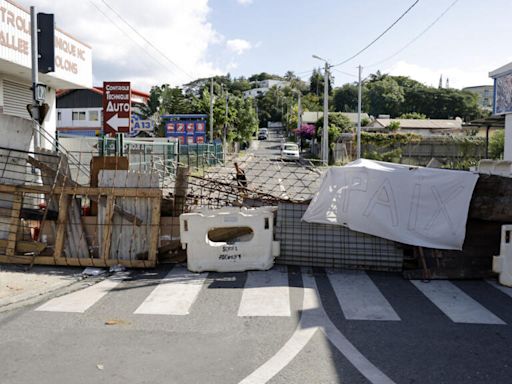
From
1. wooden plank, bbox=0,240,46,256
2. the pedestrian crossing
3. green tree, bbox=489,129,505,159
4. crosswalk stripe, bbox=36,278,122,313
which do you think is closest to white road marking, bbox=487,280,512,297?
the pedestrian crossing

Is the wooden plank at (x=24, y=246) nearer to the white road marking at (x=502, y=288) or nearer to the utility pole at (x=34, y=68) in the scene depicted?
the utility pole at (x=34, y=68)

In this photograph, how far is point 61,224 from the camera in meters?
8.73

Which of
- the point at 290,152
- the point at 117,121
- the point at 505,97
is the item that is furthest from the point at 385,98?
the point at 117,121

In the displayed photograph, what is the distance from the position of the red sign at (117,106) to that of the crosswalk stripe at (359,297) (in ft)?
19.9

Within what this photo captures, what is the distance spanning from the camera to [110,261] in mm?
8617

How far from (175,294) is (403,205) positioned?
13.1 feet

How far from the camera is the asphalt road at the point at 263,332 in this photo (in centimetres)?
470

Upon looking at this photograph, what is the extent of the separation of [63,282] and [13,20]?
871 cm

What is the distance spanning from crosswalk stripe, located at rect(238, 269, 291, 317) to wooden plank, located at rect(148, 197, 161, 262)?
1.67m

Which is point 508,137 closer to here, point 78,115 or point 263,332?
point 263,332

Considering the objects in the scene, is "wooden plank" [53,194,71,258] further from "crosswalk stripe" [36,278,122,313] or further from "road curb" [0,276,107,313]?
"crosswalk stripe" [36,278,122,313]

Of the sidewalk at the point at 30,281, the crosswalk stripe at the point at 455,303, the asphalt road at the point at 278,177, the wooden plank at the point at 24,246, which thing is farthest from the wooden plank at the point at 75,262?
the crosswalk stripe at the point at 455,303

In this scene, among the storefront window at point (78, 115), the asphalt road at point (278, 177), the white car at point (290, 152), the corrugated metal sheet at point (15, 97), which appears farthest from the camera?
the storefront window at point (78, 115)

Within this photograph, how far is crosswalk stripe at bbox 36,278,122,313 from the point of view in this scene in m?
6.56
